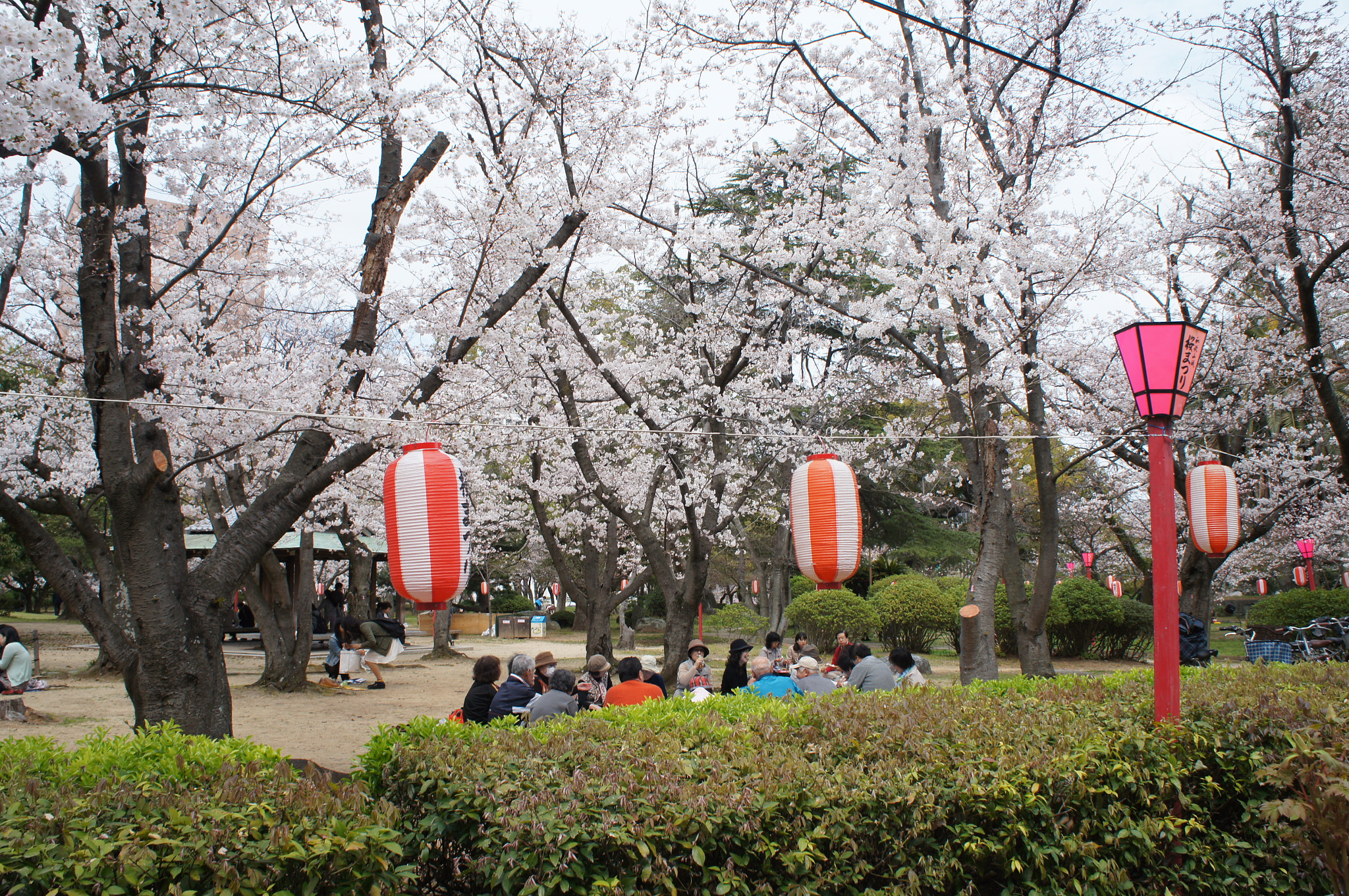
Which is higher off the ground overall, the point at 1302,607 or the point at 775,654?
the point at 775,654

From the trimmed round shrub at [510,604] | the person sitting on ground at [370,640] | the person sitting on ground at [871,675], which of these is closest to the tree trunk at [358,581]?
the person sitting on ground at [370,640]

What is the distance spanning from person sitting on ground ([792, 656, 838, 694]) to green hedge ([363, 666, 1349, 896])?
82.7 inches

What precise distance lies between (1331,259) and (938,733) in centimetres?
771

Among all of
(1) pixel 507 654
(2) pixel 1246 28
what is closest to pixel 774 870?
(2) pixel 1246 28

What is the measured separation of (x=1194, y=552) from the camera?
13.5 m

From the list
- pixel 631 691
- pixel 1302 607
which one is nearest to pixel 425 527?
pixel 631 691

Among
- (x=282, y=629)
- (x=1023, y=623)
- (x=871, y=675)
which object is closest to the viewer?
(x=871, y=675)

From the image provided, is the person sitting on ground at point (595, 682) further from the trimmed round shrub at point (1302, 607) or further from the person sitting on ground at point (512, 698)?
the trimmed round shrub at point (1302, 607)

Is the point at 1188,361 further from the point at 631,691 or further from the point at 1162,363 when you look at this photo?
the point at 631,691

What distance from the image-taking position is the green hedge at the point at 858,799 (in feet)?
9.98

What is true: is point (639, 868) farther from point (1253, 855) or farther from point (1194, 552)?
point (1194, 552)

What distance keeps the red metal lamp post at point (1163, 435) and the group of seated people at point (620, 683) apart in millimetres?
1515

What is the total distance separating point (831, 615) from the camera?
17.8m

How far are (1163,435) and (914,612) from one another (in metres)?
13.9
